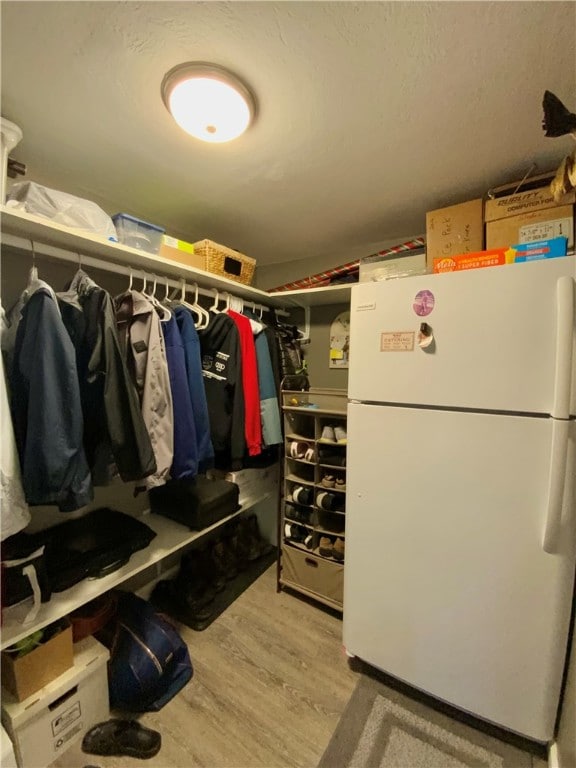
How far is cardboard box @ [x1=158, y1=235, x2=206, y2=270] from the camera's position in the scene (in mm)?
1304

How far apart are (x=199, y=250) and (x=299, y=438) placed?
1096 mm

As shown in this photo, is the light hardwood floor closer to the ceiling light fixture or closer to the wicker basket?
the wicker basket

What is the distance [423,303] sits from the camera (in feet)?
3.54

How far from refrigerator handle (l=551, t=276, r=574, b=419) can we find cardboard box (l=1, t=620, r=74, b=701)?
5.63 ft

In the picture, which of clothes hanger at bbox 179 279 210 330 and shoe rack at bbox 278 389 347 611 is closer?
clothes hanger at bbox 179 279 210 330

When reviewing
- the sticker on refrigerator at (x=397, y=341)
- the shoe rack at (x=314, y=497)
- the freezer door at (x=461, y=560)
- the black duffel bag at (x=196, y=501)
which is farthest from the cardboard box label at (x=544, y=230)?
the black duffel bag at (x=196, y=501)

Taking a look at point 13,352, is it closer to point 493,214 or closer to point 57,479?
point 57,479

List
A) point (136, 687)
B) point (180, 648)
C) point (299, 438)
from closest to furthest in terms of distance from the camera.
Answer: point (136, 687) → point (180, 648) → point (299, 438)

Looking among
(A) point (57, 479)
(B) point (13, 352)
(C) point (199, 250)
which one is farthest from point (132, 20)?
(A) point (57, 479)

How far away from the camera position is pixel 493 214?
3.81 ft

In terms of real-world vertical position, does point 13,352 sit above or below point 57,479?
above

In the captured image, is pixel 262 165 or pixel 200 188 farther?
pixel 200 188

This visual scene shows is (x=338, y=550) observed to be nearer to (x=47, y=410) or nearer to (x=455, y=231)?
(x=47, y=410)

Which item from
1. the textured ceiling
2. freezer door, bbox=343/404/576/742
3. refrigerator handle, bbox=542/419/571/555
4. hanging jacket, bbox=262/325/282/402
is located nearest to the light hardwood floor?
freezer door, bbox=343/404/576/742
